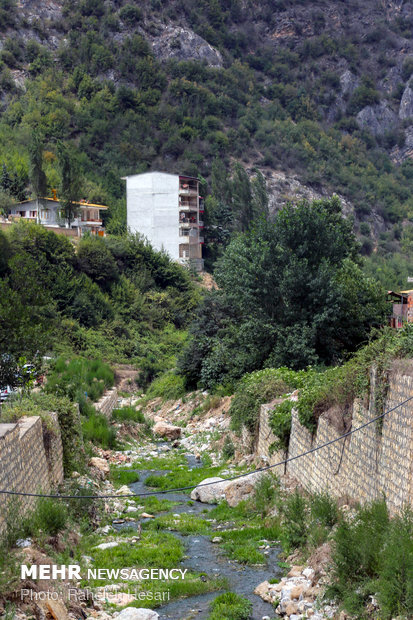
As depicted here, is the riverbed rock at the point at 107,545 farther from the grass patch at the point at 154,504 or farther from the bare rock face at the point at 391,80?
the bare rock face at the point at 391,80

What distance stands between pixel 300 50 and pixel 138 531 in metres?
121

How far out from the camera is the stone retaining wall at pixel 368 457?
29.7ft

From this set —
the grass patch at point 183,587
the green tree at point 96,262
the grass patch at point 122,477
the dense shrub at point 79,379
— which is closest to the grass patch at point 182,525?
the grass patch at point 183,587

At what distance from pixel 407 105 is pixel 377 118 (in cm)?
574

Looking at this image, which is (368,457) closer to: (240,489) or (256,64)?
(240,489)

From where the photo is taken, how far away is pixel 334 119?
113 m

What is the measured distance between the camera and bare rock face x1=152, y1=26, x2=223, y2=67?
102812 millimetres

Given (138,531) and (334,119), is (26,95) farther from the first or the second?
(138,531)

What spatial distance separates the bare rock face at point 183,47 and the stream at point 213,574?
318 ft

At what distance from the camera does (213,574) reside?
36.2 ft

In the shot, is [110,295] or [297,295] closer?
[297,295]

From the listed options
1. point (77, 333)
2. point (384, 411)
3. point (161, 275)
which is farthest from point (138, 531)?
point (161, 275)

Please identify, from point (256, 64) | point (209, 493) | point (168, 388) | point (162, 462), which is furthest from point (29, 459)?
point (256, 64)

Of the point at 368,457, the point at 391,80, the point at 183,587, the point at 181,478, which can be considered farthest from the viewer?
the point at 391,80
